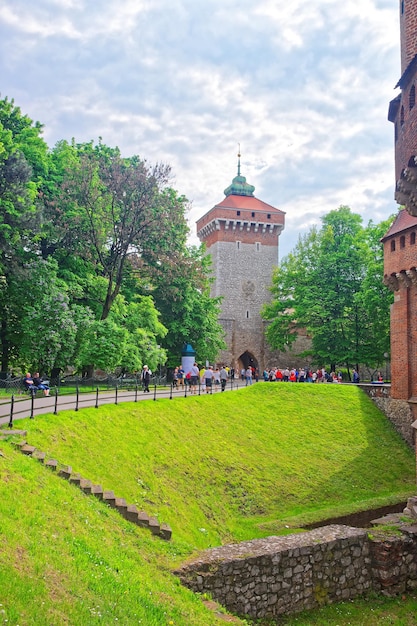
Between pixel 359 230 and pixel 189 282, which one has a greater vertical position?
pixel 359 230

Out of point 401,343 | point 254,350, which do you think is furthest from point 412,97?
point 254,350

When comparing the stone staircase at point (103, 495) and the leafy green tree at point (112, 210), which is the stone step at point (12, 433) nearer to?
the stone staircase at point (103, 495)

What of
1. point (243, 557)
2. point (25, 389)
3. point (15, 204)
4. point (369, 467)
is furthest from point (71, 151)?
point (243, 557)

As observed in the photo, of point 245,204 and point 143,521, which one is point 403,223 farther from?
point 245,204

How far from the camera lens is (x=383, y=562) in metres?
10.9

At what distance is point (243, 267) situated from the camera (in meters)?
48.5

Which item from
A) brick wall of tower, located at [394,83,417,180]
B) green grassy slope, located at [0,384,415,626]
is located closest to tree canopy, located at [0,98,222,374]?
green grassy slope, located at [0,384,415,626]

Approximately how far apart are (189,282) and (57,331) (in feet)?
36.8

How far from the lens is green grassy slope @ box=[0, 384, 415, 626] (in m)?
6.59

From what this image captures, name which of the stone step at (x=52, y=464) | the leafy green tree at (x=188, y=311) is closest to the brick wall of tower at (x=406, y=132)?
the stone step at (x=52, y=464)

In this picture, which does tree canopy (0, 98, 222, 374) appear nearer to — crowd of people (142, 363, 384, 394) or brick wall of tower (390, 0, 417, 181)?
crowd of people (142, 363, 384, 394)

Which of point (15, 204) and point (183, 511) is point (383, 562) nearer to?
point (183, 511)

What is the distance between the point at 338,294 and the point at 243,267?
13.5m

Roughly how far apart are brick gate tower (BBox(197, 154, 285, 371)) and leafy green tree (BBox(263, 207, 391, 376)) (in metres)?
7.54
